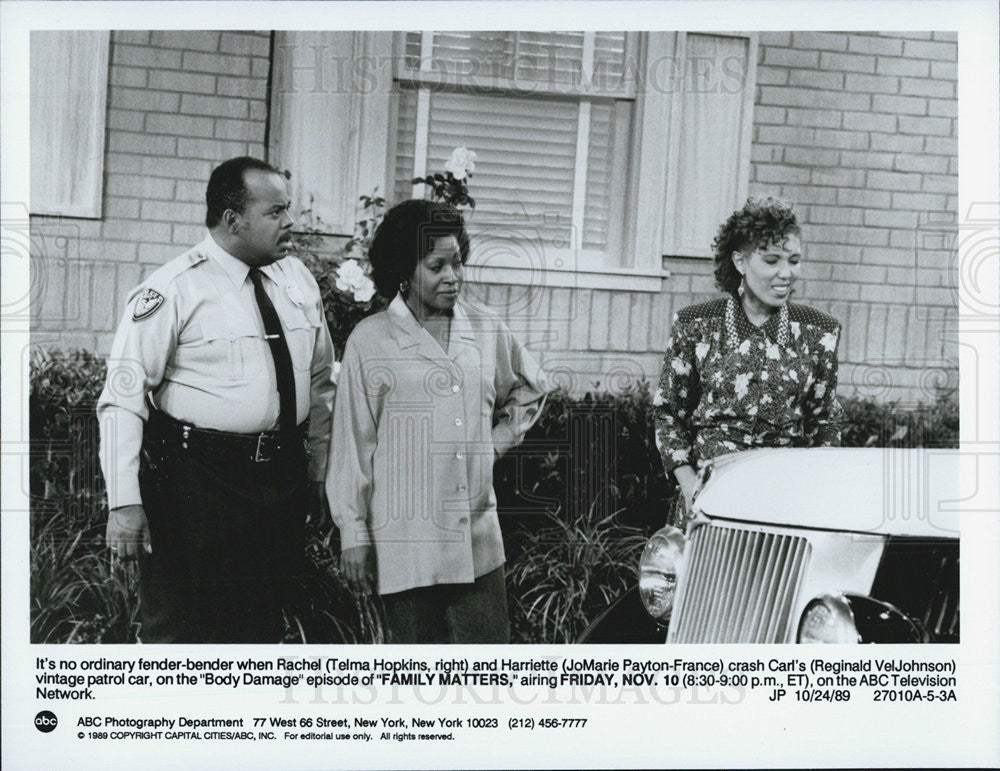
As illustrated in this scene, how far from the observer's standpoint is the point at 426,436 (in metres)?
3.49

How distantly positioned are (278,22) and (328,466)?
61.0 inches

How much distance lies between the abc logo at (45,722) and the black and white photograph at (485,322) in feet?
0.19

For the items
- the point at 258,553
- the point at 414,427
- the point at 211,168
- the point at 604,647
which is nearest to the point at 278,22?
the point at 211,168

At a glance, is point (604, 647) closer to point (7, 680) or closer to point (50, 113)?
point (7, 680)

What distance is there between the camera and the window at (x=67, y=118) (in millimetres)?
3576

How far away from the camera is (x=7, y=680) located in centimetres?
360

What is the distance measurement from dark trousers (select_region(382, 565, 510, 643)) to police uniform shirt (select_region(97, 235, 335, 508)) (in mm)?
547

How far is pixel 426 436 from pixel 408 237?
68 centimetres

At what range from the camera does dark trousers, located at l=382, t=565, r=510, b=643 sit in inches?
140

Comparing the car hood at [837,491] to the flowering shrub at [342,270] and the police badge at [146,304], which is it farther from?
the police badge at [146,304]

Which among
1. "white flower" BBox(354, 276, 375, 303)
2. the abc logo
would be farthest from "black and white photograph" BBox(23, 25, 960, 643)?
the abc logo

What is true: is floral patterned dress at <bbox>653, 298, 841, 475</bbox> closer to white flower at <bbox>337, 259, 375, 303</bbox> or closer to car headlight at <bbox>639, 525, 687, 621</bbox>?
car headlight at <bbox>639, 525, 687, 621</bbox>

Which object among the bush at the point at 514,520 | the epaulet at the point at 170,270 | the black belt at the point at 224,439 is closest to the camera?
the black belt at the point at 224,439

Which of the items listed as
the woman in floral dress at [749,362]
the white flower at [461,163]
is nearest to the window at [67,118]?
the white flower at [461,163]
